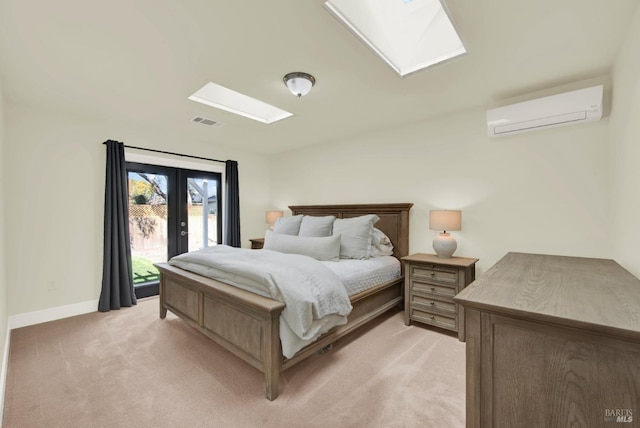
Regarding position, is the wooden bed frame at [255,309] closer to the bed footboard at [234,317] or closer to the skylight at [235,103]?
the bed footboard at [234,317]

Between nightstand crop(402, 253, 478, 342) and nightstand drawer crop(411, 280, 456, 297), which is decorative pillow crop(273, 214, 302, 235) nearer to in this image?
nightstand crop(402, 253, 478, 342)

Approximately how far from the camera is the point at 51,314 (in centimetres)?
309

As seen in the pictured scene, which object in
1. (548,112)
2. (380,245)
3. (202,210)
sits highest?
(548,112)

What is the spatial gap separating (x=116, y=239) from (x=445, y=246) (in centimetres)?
395

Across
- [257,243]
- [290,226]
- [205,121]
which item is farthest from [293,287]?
[257,243]

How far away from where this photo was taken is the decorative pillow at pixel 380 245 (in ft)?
11.2

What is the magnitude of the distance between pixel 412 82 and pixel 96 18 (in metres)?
2.31

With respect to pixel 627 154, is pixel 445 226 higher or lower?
lower

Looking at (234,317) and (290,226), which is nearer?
(234,317)

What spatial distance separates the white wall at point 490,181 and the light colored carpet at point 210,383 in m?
1.26

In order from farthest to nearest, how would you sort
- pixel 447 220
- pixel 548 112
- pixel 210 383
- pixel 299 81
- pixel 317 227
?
1. pixel 317 227
2. pixel 447 220
3. pixel 548 112
4. pixel 299 81
5. pixel 210 383

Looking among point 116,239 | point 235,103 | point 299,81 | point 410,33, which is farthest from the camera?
point 116,239

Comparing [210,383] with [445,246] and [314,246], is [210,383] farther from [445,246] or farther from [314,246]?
[445,246]

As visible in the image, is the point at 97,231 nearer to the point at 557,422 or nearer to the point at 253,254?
the point at 253,254
